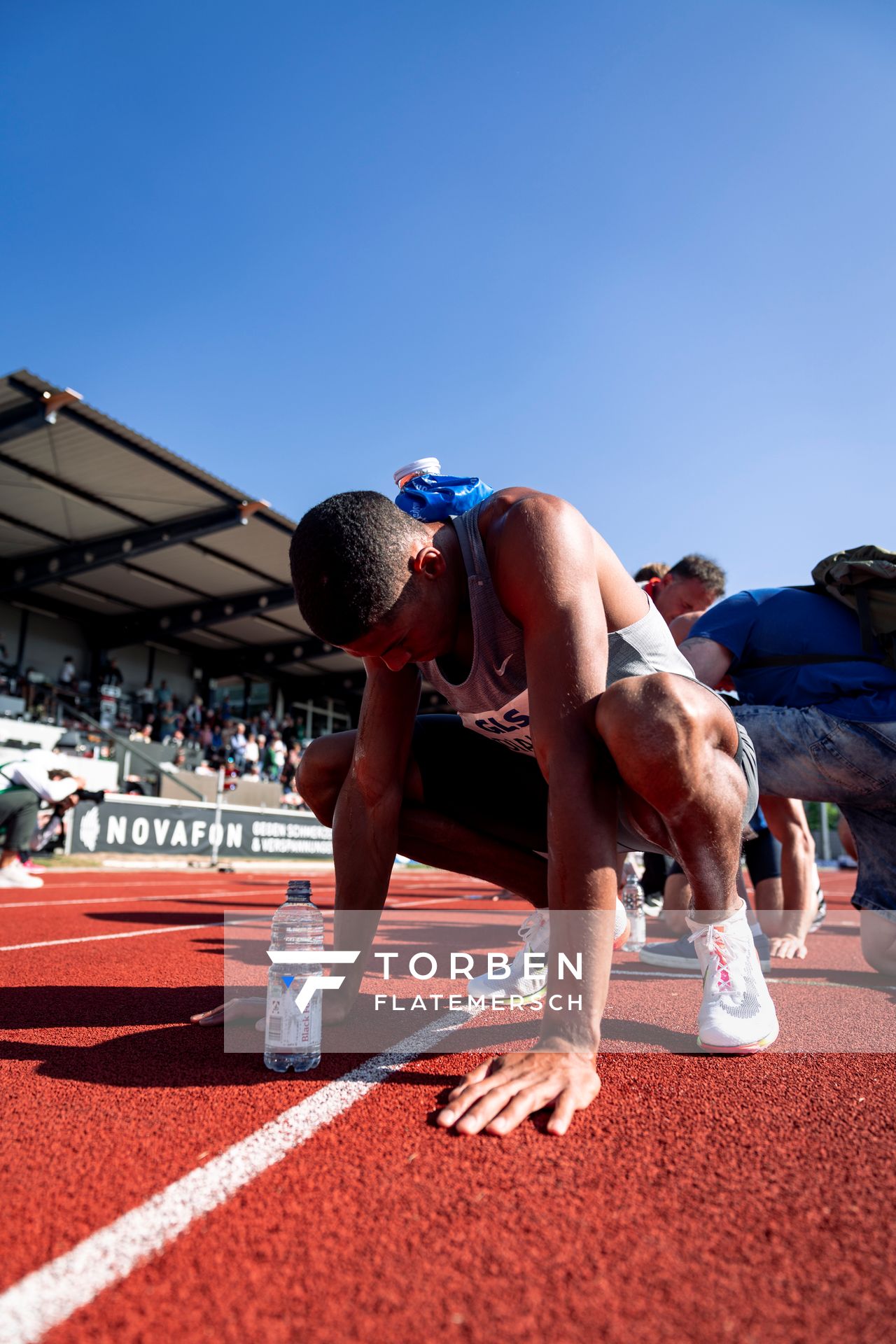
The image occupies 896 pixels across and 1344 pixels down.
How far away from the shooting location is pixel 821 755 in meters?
3.36

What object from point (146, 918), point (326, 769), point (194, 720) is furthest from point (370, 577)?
point (194, 720)

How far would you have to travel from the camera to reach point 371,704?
2625 millimetres

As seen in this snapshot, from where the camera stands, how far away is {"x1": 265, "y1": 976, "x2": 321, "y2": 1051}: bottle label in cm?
194

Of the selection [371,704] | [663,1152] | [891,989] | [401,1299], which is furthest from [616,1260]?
[891,989]

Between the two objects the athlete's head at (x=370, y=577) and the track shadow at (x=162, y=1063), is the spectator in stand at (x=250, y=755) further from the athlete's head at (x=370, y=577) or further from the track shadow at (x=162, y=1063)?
the athlete's head at (x=370, y=577)

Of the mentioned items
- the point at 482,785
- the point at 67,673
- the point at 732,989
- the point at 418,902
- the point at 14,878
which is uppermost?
the point at 67,673

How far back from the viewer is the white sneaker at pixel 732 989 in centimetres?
208

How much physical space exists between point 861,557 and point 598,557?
1.82 m

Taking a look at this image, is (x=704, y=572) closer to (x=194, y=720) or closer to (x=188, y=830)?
(x=188, y=830)

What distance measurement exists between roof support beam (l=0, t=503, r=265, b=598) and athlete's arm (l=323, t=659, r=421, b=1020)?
49.4ft

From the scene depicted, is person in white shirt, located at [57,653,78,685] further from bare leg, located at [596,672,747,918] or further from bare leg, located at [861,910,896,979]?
bare leg, located at [596,672,747,918]

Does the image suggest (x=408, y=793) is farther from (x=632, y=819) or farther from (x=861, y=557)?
(x=861, y=557)

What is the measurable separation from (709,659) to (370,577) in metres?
2.07

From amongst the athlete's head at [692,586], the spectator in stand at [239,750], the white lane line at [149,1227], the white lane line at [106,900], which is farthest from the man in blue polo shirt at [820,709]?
the spectator in stand at [239,750]
